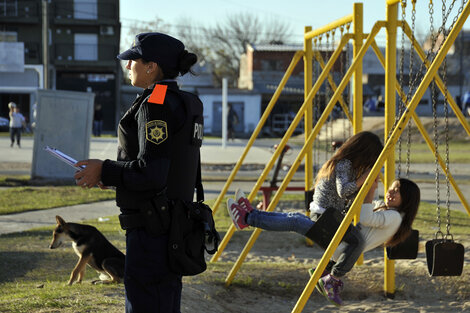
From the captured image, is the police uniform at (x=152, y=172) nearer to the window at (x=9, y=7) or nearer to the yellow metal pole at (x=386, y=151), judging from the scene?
the yellow metal pole at (x=386, y=151)

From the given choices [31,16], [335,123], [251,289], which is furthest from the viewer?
[31,16]

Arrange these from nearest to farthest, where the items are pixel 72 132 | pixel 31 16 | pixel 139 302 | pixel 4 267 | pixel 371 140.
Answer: pixel 139 302, pixel 371 140, pixel 4 267, pixel 72 132, pixel 31 16

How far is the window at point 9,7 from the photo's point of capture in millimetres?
50719

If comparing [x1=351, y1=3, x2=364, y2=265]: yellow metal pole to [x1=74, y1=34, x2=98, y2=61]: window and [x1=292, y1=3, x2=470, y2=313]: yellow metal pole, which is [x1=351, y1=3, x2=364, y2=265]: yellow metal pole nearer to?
[x1=292, y1=3, x2=470, y2=313]: yellow metal pole

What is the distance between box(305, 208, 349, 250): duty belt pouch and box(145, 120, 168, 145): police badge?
2.71 meters

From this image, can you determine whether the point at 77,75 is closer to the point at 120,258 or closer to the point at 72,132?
the point at 72,132

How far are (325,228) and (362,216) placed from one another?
0.31 meters

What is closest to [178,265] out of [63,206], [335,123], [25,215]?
[25,215]

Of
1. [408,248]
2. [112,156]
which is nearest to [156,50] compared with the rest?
[408,248]

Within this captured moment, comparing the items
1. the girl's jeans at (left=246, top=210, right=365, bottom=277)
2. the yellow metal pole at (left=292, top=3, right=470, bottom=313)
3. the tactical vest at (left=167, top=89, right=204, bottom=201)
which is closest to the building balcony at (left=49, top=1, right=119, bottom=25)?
the girl's jeans at (left=246, top=210, right=365, bottom=277)

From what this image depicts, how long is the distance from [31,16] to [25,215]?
42.0m

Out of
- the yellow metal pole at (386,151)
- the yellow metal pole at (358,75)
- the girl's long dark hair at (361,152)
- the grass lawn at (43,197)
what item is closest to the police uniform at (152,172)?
the yellow metal pole at (386,151)

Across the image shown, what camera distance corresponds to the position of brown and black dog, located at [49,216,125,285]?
6172mm

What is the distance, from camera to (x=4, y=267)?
7.31m
